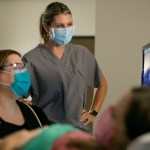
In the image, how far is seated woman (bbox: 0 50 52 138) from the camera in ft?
5.30

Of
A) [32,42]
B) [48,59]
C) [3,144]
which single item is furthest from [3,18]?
[3,144]

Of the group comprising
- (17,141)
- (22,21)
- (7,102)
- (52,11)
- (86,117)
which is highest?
(52,11)

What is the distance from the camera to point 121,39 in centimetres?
273

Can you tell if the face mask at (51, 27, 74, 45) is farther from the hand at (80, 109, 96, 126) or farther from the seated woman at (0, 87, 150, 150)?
the seated woman at (0, 87, 150, 150)

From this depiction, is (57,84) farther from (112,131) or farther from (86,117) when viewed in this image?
(112,131)

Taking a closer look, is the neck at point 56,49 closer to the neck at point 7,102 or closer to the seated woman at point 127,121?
the neck at point 7,102

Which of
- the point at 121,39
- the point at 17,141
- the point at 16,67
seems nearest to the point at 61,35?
the point at 16,67

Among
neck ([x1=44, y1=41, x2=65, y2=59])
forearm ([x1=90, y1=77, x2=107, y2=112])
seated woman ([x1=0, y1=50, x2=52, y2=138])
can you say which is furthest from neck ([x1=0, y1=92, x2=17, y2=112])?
forearm ([x1=90, y1=77, x2=107, y2=112])

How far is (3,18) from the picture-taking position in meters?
4.74

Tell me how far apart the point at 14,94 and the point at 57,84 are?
0.33 metres

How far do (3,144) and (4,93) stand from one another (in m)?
0.98

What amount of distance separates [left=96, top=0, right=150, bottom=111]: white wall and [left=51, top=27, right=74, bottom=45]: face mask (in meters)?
0.74

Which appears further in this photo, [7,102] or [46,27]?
[46,27]

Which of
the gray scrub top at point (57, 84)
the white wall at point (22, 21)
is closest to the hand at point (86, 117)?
the gray scrub top at point (57, 84)
